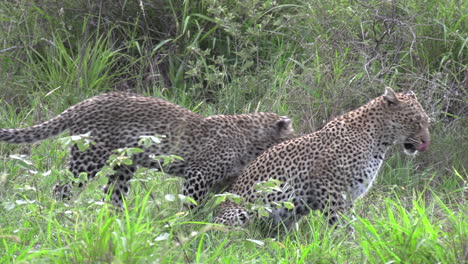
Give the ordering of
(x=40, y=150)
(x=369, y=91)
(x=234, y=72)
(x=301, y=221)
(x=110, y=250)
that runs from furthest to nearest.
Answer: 1. (x=234, y=72)
2. (x=369, y=91)
3. (x=40, y=150)
4. (x=301, y=221)
5. (x=110, y=250)

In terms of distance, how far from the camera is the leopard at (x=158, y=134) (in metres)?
6.65

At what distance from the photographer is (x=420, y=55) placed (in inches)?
324

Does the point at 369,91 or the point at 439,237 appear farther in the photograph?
the point at 369,91

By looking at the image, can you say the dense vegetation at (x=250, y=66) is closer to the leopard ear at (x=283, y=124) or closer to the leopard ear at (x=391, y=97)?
the leopard ear at (x=283, y=124)

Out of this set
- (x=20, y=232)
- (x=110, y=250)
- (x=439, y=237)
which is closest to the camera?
(x=110, y=250)

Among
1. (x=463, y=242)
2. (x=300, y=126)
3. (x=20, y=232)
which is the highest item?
(x=463, y=242)

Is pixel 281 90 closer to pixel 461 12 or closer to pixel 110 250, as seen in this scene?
pixel 461 12

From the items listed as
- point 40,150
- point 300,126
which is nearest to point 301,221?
point 300,126

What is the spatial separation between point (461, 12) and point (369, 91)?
118 cm

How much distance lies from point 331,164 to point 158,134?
4.25ft

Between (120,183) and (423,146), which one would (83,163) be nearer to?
(120,183)

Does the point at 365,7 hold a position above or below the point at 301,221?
above

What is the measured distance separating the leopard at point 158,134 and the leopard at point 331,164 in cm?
28

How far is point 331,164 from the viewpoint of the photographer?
6.49 meters
